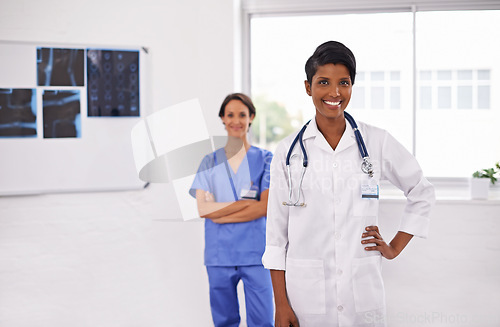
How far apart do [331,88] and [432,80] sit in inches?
58.4

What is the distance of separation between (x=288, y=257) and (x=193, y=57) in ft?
4.75

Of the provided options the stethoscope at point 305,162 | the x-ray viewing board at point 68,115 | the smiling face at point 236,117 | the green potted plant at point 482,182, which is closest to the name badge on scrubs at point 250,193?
the smiling face at point 236,117

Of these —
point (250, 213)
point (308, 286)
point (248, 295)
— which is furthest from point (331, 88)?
point (248, 295)

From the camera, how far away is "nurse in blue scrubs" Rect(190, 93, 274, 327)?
1.87 m

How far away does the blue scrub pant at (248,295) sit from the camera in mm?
1873

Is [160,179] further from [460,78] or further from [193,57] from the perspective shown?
[460,78]

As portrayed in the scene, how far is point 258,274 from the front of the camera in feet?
6.18

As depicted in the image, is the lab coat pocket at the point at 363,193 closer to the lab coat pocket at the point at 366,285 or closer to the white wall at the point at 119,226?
the lab coat pocket at the point at 366,285

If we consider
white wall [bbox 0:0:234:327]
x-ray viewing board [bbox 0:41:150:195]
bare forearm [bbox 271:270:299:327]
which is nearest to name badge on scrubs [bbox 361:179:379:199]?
bare forearm [bbox 271:270:299:327]

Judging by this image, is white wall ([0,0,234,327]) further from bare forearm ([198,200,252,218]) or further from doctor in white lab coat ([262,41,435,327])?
doctor in white lab coat ([262,41,435,327])

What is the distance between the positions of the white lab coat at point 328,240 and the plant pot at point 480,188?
1.22 meters

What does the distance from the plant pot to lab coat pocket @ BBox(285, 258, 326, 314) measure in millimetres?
1392

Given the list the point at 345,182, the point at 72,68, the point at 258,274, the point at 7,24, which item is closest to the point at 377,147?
the point at 345,182

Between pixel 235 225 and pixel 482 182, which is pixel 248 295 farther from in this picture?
pixel 482 182
